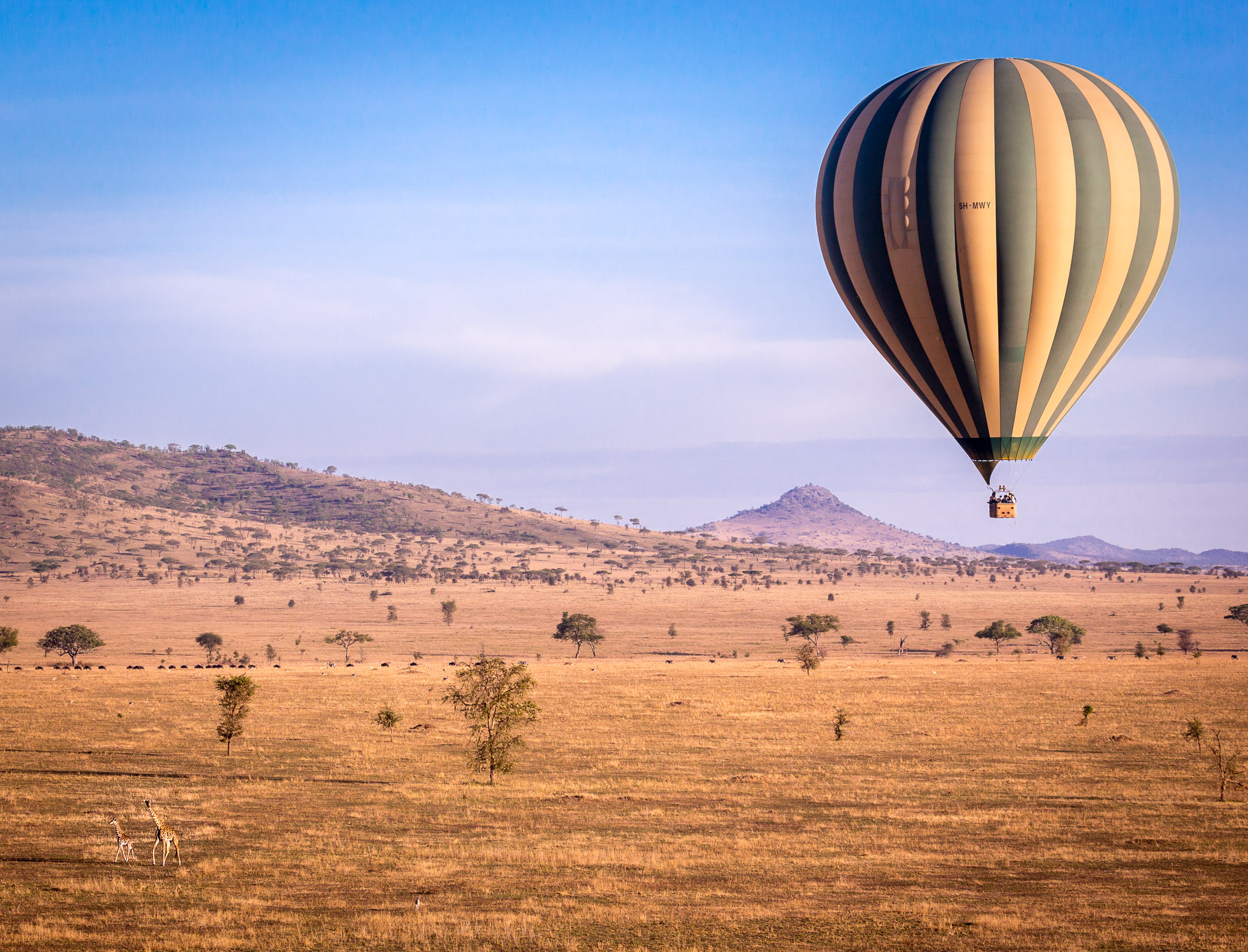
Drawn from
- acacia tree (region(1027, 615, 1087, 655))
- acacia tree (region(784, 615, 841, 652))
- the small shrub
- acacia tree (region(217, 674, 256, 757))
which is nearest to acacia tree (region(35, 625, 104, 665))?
acacia tree (region(217, 674, 256, 757))

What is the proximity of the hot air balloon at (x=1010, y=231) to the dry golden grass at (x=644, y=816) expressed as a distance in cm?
938

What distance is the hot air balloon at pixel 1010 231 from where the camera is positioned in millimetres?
30188

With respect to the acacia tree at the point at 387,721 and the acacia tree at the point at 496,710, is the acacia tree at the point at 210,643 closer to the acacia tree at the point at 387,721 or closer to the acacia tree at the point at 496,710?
the acacia tree at the point at 387,721

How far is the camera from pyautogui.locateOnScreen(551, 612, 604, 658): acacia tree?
9550 centimetres

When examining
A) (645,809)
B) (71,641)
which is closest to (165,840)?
(645,809)

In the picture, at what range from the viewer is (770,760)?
131ft

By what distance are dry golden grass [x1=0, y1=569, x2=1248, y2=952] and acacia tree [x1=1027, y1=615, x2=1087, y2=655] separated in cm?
2058

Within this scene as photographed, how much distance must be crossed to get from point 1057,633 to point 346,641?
5536cm

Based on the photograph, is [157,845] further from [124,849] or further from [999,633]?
[999,633]

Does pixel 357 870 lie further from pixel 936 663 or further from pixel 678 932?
pixel 936 663

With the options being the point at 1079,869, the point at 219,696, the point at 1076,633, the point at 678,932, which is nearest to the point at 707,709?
the point at 219,696

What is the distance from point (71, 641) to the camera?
270 ft

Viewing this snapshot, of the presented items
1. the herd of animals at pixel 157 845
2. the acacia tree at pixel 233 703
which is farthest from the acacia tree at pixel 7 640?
the herd of animals at pixel 157 845

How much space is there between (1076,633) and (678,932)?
86844mm
